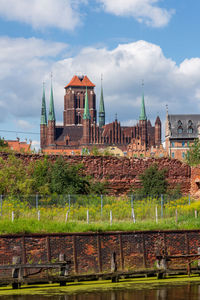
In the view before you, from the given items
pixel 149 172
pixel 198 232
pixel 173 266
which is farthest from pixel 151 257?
pixel 149 172

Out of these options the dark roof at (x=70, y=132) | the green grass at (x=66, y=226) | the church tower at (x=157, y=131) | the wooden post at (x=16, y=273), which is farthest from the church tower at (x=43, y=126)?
the wooden post at (x=16, y=273)

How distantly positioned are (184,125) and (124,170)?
9601 centimetres

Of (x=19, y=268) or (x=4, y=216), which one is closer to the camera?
(x=19, y=268)

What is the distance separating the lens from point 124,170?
36094 mm

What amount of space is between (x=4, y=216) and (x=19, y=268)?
812 centimetres

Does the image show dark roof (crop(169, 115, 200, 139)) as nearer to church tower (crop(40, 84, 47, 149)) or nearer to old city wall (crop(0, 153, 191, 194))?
church tower (crop(40, 84, 47, 149))

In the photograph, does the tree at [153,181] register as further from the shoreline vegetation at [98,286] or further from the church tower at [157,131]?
the church tower at [157,131]

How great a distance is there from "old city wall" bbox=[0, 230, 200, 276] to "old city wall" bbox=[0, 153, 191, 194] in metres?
12.5

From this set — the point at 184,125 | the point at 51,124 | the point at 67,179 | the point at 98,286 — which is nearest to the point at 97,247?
the point at 98,286

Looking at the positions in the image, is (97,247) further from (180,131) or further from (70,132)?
(70,132)

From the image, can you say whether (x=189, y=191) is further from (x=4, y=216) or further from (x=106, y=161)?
(x=4, y=216)

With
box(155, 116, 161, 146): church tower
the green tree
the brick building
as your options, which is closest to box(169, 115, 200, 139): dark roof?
the brick building

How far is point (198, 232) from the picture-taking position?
941 inches

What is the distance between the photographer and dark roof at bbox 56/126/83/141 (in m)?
190
